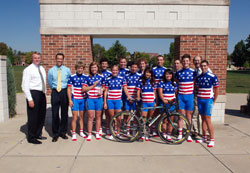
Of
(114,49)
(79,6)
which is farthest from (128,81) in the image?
(114,49)

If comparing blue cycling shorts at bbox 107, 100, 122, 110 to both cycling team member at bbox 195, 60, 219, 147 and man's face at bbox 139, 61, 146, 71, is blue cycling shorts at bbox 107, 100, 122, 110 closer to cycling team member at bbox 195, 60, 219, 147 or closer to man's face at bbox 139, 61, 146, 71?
man's face at bbox 139, 61, 146, 71

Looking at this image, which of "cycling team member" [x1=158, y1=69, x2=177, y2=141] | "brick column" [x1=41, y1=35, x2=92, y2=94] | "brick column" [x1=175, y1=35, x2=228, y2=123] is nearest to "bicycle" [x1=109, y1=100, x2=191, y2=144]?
"cycling team member" [x1=158, y1=69, x2=177, y2=141]

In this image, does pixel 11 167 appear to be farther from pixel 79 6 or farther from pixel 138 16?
pixel 138 16

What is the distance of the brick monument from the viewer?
598 centimetres

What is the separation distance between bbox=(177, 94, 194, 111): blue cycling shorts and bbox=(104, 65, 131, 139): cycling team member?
3.88ft

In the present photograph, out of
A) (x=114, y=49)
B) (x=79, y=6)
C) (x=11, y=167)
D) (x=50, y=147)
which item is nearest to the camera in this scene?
(x=11, y=167)

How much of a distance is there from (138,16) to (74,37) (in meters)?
2.01

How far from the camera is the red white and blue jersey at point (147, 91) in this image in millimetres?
4605

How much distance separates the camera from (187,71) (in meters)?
4.54

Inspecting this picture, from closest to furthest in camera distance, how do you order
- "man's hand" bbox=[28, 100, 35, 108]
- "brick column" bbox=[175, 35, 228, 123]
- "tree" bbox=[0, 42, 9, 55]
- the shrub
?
"man's hand" bbox=[28, 100, 35, 108] < "brick column" bbox=[175, 35, 228, 123] < the shrub < "tree" bbox=[0, 42, 9, 55]

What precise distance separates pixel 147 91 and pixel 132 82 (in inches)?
17.8

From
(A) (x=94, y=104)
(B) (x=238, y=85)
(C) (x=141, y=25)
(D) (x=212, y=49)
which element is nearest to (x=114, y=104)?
(A) (x=94, y=104)

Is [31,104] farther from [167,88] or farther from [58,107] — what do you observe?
[167,88]

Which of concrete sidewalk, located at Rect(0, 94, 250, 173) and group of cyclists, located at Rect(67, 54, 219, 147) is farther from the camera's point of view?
group of cyclists, located at Rect(67, 54, 219, 147)
